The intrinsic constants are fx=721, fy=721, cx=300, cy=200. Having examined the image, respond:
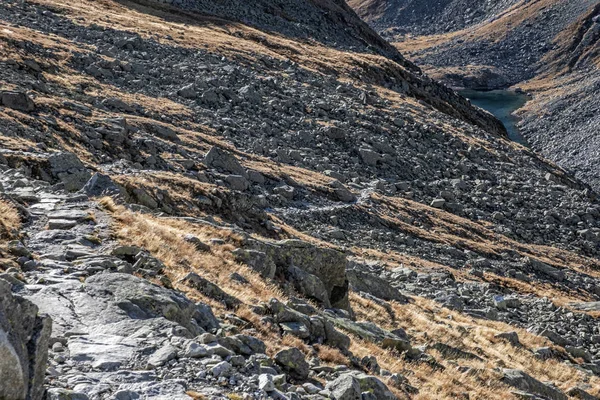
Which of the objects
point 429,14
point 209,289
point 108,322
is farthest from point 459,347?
point 429,14

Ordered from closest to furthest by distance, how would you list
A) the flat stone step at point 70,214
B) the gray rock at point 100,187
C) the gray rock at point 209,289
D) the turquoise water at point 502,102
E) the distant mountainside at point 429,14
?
the gray rock at point 209,289 → the flat stone step at point 70,214 → the gray rock at point 100,187 → the turquoise water at point 502,102 → the distant mountainside at point 429,14

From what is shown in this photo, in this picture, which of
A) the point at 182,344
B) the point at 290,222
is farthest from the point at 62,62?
the point at 182,344

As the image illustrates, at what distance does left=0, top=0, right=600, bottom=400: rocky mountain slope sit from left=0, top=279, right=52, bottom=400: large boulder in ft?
0.07

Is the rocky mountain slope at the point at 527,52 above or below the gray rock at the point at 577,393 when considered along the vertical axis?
above

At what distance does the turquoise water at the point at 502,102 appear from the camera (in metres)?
105

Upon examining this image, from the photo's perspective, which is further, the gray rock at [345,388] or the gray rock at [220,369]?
the gray rock at [345,388]

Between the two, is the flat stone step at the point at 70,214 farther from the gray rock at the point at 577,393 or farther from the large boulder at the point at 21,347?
the gray rock at the point at 577,393

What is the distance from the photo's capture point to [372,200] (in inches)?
1516

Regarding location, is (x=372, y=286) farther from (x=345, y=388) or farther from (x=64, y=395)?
(x=64, y=395)

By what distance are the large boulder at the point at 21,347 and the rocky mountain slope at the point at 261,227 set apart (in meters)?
0.02

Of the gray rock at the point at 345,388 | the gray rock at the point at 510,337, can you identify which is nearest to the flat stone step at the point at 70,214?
the gray rock at the point at 345,388

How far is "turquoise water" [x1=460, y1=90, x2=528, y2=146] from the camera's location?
10514 cm

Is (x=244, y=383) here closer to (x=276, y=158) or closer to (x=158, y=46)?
(x=276, y=158)

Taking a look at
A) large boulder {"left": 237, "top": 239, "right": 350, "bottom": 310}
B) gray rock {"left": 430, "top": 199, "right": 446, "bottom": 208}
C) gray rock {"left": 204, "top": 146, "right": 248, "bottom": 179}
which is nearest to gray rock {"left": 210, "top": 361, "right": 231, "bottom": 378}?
large boulder {"left": 237, "top": 239, "right": 350, "bottom": 310}
